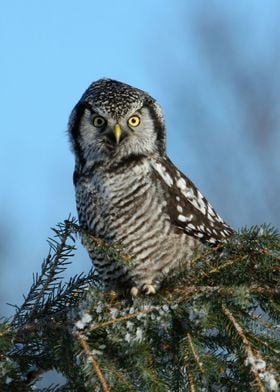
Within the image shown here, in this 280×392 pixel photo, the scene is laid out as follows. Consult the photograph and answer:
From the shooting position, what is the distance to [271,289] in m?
2.64

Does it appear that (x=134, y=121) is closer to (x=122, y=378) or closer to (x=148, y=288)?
(x=148, y=288)

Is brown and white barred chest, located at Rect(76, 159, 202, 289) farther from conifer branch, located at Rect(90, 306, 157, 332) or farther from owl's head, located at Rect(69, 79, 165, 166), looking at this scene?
conifer branch, located at Rect(90, 306, 157, 332)

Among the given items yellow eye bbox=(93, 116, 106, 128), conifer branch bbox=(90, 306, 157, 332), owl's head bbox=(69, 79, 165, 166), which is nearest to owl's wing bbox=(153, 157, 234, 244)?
owl's head bbox=(69, 79, 165, 166)

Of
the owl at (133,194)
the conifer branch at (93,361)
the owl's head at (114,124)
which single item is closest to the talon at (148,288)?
the owl at (133,194)

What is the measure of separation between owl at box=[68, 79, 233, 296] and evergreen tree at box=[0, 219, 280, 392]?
88cm

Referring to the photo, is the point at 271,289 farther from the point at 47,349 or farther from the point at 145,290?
the point at 145,290

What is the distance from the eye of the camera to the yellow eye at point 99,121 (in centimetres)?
397

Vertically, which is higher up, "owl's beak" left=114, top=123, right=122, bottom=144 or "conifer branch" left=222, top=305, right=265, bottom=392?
"owl's beak" left=114, top=123, right=122, bottom=144

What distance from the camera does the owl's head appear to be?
3941 millimetres

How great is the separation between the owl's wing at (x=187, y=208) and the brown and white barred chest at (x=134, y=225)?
1.4 inches

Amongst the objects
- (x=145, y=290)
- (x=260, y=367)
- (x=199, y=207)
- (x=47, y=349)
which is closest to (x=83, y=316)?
(x=47, y=349)

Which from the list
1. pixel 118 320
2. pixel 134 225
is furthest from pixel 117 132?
pixel 118 320

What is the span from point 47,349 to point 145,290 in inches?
40.8

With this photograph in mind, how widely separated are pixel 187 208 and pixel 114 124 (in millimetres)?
555
